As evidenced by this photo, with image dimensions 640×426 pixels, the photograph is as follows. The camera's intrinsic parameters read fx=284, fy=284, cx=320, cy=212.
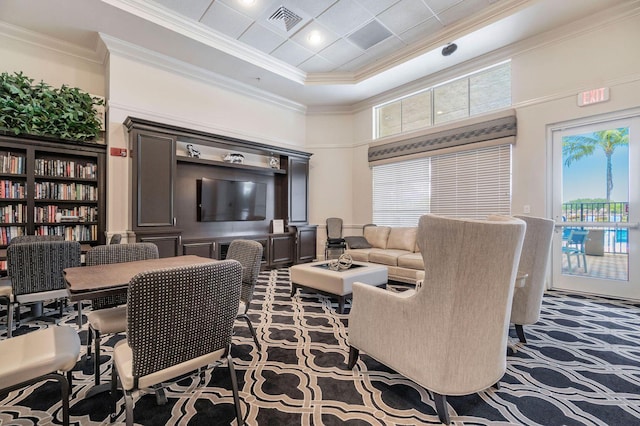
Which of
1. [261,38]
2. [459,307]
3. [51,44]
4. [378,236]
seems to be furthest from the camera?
[378,236]

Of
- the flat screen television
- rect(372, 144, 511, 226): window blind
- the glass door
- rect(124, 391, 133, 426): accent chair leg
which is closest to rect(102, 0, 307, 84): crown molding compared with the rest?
the flat screen television

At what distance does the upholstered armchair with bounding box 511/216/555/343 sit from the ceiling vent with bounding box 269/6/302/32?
12.5 feet

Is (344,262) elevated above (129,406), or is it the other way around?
(344,262)

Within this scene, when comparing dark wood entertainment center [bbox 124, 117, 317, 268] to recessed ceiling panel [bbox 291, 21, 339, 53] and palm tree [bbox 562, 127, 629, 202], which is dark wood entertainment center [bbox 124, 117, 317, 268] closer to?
recessed ceiling panel [bbox 291, 21, 339, 53]

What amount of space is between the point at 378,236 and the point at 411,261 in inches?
47.0

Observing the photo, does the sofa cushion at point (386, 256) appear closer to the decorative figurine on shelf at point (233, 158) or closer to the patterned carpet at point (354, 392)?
the patterned carpet at point (354, 392)

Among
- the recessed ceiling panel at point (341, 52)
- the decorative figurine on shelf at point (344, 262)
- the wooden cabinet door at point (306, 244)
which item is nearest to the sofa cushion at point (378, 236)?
the wooden cabinet door at point (306, 244)

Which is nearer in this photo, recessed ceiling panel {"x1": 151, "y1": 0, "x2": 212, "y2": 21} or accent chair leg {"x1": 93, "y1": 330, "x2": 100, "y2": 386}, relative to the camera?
accent chair leg {"x1": 93, "y1": 330, "x2": 100, "y2": 386}

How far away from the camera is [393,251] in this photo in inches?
194

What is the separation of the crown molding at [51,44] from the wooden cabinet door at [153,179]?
1.59 meters

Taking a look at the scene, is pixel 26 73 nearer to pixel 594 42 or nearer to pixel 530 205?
pixel 530 205

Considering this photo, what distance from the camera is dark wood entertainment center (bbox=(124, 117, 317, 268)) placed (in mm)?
4051

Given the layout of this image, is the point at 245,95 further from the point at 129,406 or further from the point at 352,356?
the point at 129,406

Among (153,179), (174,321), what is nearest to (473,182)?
(174,321)
